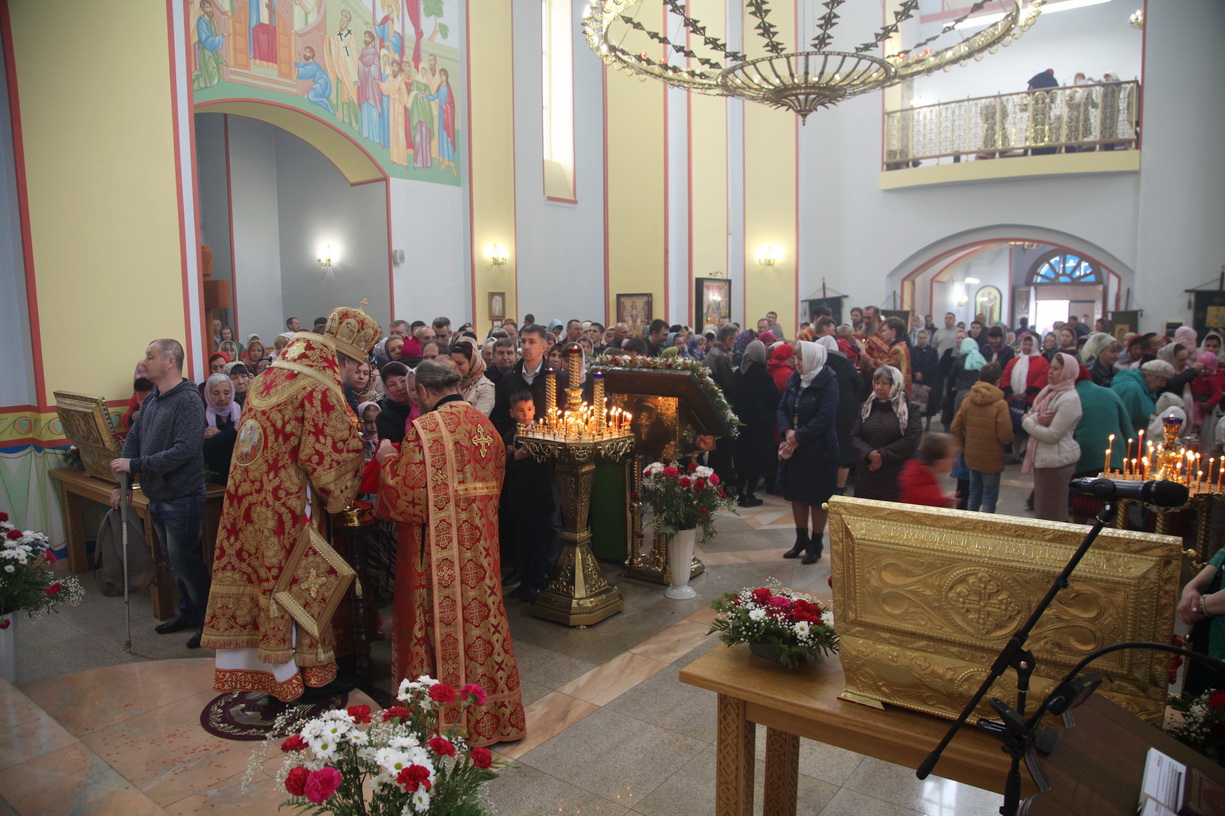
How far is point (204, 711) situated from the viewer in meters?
4.10

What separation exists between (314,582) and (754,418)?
17.4ft

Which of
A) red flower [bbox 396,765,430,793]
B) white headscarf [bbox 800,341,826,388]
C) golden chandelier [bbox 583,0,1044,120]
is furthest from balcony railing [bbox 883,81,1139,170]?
red flower [bbox 396,765,430,793]

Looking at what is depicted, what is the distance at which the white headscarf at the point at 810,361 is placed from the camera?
6090 mm

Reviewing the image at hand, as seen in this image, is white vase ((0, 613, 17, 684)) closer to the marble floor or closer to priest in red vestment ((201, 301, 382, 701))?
the marble floor

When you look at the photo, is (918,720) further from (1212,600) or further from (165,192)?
(165,192)

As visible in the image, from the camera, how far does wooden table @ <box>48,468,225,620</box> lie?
5.39m

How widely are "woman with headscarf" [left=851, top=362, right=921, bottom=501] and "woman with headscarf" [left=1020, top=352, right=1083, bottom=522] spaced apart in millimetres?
1264

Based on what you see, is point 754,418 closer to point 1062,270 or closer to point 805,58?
point 805,58

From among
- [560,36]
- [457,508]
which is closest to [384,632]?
[457,508]

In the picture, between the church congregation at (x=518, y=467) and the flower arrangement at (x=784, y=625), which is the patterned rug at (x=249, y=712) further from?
the flower arrangement at (x=784, y=625)

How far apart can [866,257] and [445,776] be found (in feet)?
56.0

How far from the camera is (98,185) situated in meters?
6.62

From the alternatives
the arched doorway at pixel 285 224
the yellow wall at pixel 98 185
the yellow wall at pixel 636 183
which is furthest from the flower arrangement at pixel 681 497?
the yellow wall at pixel 636 183

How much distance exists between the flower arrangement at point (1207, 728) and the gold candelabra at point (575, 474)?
134 inches
